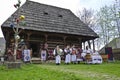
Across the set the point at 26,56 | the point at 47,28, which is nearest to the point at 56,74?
the point at 26,56

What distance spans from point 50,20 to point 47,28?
6.50 ft

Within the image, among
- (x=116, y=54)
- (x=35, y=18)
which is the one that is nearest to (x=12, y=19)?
(x=35, y=18)

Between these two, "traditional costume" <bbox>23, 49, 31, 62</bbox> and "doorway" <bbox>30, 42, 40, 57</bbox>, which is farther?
"doorway" <bbox>30, 42, 40, 57</bbox>

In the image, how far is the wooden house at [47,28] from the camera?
18.8m

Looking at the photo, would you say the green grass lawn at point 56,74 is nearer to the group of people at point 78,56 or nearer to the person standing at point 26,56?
the person standing at point 26,56

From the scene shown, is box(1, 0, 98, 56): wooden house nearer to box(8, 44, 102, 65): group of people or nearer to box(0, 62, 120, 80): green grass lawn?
box(8, 44, 102, 65): group of people

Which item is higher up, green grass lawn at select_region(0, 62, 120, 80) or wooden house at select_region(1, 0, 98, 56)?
wooden house at select_region(1, 0, 98, 56)

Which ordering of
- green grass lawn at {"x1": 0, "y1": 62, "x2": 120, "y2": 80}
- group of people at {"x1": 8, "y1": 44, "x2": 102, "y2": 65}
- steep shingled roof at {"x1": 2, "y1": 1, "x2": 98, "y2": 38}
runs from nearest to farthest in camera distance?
green grass lawn at {"x1": 0, "y1": 62, "x2": 120, "y2": 80} → group of people at {"x1": 8, "y1": 44, "x2": 102, "y2": 65} → steep shingled roof at {"x1": 2, "y1": 1, "x2": 98, "y2": 38}

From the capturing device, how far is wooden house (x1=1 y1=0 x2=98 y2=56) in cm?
1881

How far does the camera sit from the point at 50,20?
21406mm

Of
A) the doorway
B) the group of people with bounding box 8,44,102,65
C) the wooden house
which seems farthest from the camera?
the doorway

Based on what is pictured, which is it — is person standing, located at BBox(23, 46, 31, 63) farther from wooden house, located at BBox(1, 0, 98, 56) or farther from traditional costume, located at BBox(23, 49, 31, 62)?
wooden house, located at BBox(1, 0, 98, 56)

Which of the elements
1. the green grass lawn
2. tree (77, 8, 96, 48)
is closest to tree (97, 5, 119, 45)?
tree (77, 8, 96, 48)

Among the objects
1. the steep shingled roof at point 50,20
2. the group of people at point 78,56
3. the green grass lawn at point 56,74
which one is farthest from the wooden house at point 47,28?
the green grass lawn at point 56,74
